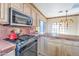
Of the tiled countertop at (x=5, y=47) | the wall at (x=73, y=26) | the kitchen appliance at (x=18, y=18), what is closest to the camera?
the tiled countertop at (x=5, y=47)

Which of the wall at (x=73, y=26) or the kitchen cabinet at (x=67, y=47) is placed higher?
the wall at (x=73, y=26)

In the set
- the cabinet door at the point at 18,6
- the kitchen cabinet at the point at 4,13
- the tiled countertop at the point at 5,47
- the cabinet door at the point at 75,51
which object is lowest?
the cabinet door at the point at 75,51

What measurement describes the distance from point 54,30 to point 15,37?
1.74ft

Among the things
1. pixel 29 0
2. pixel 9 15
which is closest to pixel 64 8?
pixel 29 0

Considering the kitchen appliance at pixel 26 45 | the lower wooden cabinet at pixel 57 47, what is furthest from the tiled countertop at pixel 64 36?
the kitchen appliance at pixel 26 45

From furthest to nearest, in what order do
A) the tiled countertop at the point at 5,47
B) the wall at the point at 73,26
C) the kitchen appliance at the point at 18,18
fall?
the wall at the point at 73,26
the kitchen appliance at the point at 18,18
the tiled countertop at the point at 5,47

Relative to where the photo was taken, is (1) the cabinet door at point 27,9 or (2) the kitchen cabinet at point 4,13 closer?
(2) the kitchen cabinet at point 4,13

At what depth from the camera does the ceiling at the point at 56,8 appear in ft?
4.75

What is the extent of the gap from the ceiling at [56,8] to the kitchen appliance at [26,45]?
0.40 metres

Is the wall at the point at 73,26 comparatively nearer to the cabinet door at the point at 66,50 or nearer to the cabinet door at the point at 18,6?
the cabinet door at the point at 66,50

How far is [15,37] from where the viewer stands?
139 cm

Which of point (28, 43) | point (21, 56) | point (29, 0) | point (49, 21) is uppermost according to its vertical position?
point (29, 0)

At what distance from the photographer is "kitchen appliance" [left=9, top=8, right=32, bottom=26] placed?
4.33 ft

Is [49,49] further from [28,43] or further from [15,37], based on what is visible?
[15,37]
